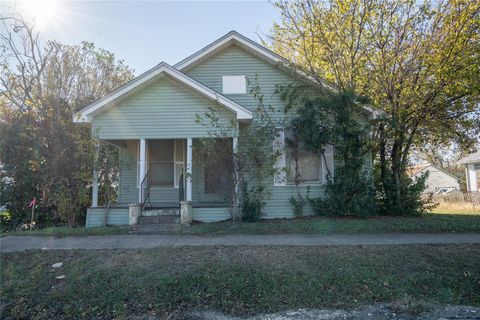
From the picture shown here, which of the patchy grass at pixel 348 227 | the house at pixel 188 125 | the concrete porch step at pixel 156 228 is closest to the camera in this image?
the patchy grass at pixel 348 227

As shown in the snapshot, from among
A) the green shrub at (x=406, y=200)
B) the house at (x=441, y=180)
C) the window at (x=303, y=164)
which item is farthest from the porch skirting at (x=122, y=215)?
the house at (x=441, y=180)

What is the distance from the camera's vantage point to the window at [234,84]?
11.4 meters

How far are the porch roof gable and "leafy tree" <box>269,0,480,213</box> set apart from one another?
3.02 meters

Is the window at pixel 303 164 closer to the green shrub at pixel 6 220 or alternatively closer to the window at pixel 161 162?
the window at pixel 161 162

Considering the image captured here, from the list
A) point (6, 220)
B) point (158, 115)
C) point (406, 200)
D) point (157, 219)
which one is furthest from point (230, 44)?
point (6, 220)

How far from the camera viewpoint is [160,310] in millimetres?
4109

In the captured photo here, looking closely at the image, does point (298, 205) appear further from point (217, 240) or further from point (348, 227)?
point (217, 240)

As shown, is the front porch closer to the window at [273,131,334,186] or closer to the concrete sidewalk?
the window at [273,131,334,186]

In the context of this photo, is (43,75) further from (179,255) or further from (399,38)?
(399,38)

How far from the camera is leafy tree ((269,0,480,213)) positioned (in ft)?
32.4

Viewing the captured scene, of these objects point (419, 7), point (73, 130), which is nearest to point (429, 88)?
point (419, 7)

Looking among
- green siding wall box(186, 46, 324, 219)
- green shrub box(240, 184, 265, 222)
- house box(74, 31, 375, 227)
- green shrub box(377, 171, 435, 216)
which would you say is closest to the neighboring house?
green shrub box(377, 171, 435, 216)

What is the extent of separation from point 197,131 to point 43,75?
10.8 m

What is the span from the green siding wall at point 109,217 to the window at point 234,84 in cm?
563
